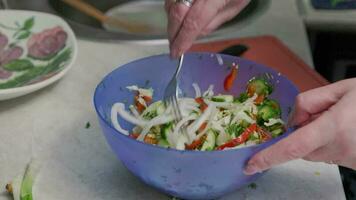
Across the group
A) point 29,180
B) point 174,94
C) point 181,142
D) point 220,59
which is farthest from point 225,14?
point 29,180

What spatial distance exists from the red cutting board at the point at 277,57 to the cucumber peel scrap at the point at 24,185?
491 millimetres

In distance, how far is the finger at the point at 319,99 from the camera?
0.70 m

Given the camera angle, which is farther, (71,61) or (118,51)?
(118,51)

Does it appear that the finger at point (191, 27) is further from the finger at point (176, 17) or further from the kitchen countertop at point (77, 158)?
the kitchen countertop at point (77, 158)

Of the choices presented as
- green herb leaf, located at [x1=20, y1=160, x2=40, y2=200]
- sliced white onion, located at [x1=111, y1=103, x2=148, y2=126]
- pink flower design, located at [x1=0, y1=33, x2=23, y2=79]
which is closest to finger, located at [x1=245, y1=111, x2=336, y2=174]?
sliced white onion, located at [x1=111, y1=103, x2=148, y2=126]

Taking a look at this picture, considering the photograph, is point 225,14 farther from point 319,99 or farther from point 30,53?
point 30,53

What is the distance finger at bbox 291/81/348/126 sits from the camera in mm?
699

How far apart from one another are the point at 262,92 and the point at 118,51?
434mm

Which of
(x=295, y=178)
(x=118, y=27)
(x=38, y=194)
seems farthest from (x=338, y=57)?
(x=38, y=194)

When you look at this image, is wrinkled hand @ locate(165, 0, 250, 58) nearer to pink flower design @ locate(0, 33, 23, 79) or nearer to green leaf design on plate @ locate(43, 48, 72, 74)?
green leaf design on plate @ locate(43, 48, 72, 74)

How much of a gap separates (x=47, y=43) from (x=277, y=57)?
1.54 feet

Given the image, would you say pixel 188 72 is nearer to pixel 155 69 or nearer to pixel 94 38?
pixel 155 69

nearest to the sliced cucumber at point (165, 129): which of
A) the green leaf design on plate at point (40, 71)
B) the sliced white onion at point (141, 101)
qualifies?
the sliced white onion at point (141, 101)

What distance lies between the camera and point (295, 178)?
798 millimetres
